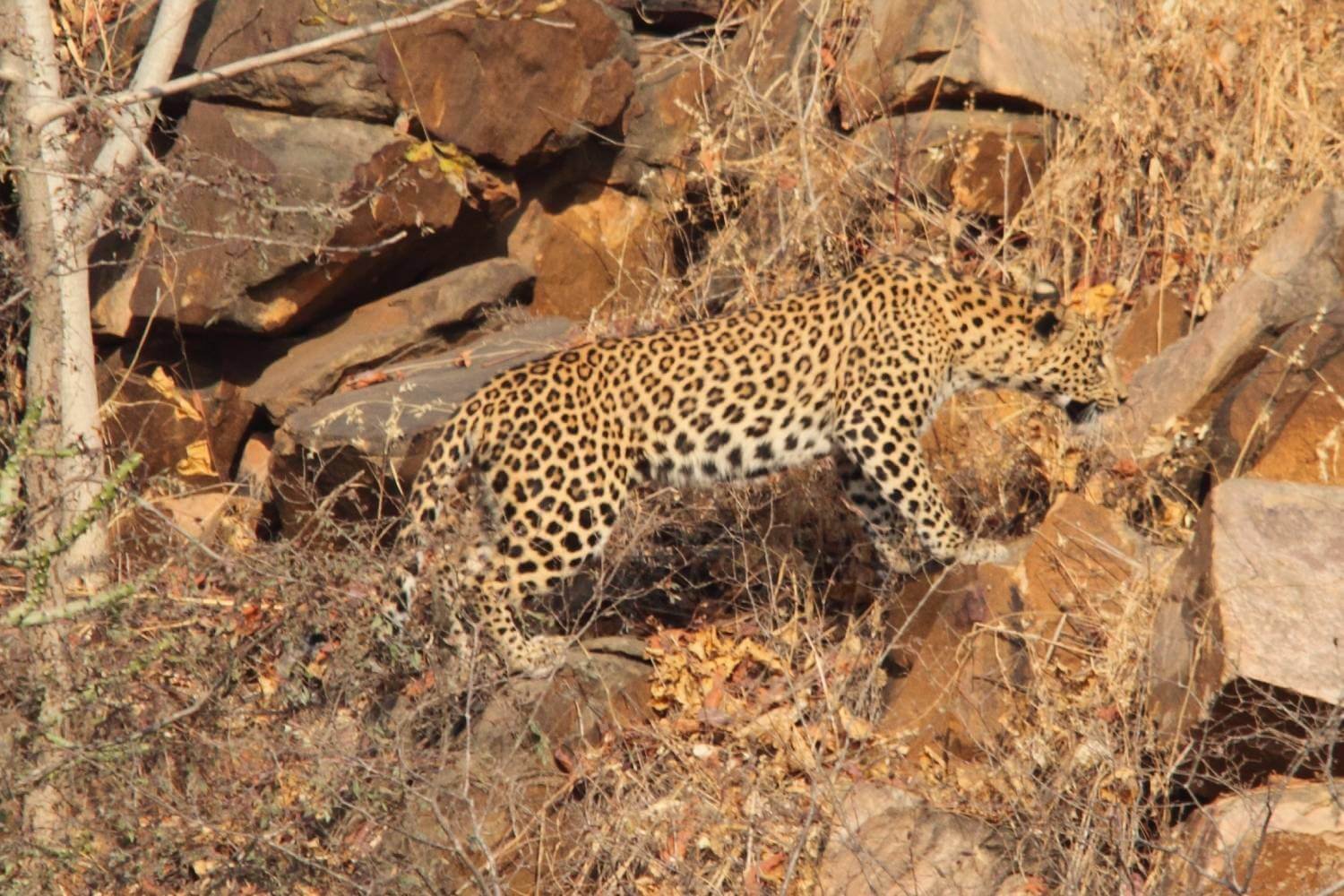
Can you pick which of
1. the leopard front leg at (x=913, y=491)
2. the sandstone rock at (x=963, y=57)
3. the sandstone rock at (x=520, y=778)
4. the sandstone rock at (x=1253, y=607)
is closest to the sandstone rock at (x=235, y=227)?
the sandstone rock at (x=963, y=57)

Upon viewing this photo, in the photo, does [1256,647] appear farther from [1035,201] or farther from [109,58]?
[109,58]

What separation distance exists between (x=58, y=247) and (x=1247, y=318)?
6459 mm

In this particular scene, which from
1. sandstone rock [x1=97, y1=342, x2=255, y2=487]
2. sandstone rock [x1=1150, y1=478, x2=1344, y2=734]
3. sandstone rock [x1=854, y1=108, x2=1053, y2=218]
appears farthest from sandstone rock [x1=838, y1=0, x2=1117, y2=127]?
sandstone rock [x1=1150, y1=478, x2=1344, y2=734]

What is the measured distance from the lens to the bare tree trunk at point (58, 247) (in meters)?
9.11

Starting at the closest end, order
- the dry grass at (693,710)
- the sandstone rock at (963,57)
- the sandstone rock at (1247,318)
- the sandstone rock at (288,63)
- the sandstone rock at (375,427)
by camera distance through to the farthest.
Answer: the dry grass at (693,710) < the sandstone rock at (1247,318) < the sandstone rock at (375,427) < the sandstone rock at (288,63) < the sandstone rock at (963,57)

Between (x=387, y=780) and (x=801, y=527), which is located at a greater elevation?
(x=387, y=780)

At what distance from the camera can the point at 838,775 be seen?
8.45 m

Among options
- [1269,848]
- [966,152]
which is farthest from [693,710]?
[966,152]

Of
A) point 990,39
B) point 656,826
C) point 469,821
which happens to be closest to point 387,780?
point 469,821

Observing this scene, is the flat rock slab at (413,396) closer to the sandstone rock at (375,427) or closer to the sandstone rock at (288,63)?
the sandstone rock at (375,427)

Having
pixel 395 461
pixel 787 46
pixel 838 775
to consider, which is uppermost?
pixel 787 46

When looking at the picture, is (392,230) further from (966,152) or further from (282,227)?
(966,152)

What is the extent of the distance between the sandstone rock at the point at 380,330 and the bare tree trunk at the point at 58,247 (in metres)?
1.52

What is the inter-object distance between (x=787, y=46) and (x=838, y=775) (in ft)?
22.2
